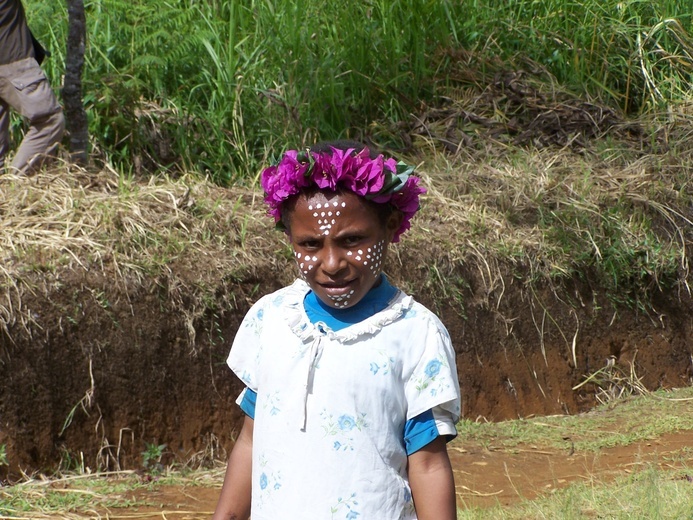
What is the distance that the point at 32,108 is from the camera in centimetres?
548

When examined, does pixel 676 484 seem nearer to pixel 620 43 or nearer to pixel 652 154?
pixel 652 154

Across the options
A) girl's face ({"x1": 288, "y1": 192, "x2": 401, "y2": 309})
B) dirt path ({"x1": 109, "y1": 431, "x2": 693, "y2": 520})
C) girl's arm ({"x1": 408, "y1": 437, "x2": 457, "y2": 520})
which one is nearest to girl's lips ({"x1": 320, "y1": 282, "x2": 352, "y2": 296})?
girl's face ({"x1": 288, "y1": 192, "x2": 401, "y2": 309})

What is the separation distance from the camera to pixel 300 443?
2.12 metres

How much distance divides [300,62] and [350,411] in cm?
491

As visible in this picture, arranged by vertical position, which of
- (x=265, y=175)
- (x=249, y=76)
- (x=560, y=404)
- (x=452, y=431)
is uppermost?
(x=249, y=76)

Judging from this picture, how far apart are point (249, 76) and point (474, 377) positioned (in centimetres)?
256

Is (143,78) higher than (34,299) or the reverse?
higher

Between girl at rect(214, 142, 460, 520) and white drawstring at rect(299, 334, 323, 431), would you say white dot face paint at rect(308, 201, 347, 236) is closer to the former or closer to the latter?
girl at rect(214, 142, 460, 520)

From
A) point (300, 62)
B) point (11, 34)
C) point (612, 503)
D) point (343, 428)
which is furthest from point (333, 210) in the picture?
point (300, 62)

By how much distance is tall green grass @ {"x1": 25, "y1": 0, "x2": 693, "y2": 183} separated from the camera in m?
6.29

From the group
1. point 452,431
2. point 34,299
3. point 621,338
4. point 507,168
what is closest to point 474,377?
point 621,338

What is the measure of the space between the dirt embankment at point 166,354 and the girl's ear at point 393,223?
2.45 metres

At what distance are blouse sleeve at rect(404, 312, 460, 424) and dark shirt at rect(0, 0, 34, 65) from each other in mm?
4089

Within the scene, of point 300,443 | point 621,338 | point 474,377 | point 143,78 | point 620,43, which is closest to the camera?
point 300,443
